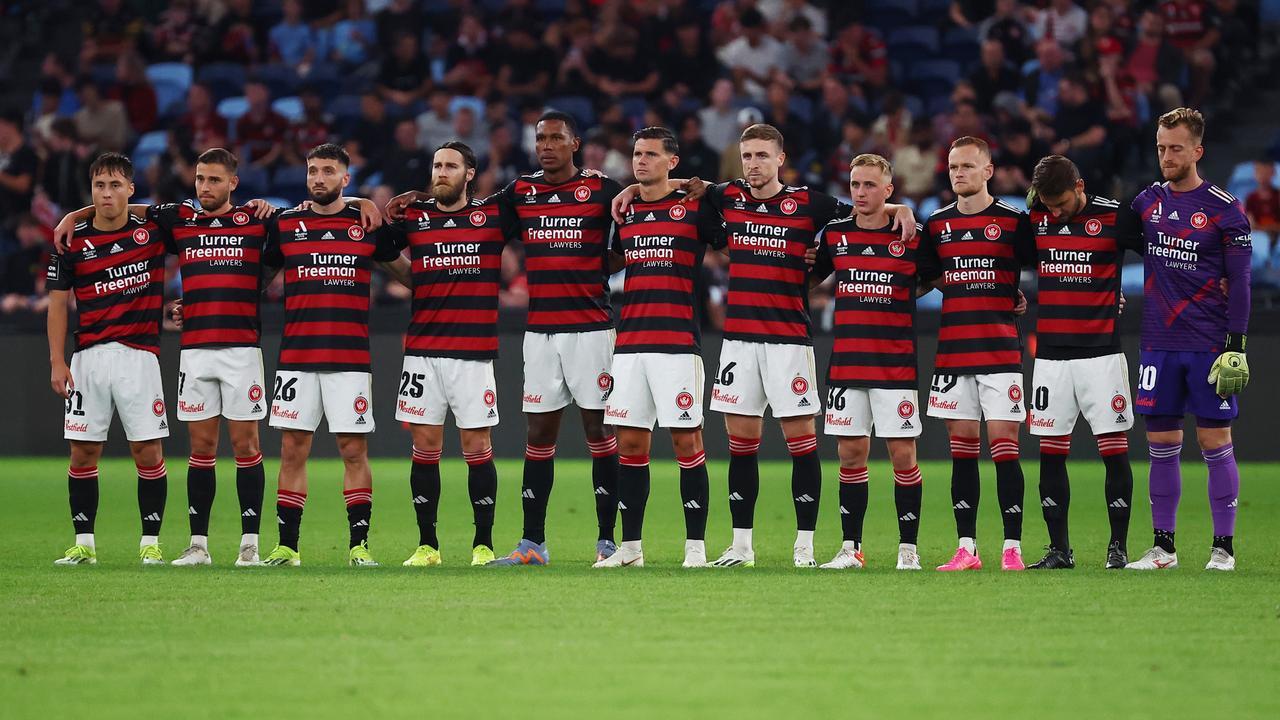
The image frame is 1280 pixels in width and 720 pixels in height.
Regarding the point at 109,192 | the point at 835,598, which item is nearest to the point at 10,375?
the point at 109,192

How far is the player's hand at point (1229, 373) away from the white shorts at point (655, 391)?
269cm

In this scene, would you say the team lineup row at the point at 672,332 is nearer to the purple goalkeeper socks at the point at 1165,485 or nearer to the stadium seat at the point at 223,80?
the purple goalkeeper socks at the point at 1165,485

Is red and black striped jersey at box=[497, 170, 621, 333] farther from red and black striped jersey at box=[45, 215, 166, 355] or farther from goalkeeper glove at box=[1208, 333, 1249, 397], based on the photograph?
goalkeeper glove at box=[1208, 333, 1249, 397]

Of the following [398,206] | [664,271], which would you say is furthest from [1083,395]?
[398,206]

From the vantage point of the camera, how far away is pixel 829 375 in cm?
921

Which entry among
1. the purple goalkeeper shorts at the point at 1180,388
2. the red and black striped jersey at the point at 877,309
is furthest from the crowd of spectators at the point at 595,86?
the purple goalkeeper shorts at the point at 1180,388

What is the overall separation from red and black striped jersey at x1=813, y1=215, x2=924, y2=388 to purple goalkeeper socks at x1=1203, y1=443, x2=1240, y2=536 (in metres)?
1.66

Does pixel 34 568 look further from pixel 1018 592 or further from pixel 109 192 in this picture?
pixel 1018 592

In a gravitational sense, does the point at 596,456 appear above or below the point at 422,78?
below

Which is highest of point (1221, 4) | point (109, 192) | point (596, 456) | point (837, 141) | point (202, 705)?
point (1221, 4)

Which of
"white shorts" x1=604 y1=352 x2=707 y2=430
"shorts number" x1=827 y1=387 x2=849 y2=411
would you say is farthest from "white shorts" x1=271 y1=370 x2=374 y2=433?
"shorts number" x1=827 y1=387 x2=849 y2=411

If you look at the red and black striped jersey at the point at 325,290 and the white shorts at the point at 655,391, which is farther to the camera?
the red and black striped jersey at the point at 325,290

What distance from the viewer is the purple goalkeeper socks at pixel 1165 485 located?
9.02m

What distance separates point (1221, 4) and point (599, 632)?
15.3m
